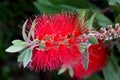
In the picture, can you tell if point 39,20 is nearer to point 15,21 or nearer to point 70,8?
point 70,8

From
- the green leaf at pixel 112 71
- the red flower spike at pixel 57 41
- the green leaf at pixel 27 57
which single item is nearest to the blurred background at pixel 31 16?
the green leaf at pixel 112 71

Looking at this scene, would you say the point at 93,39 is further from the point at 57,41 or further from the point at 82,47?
the point at 57,41

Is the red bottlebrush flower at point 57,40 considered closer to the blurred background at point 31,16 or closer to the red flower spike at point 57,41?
the red flower spike at point 57,41

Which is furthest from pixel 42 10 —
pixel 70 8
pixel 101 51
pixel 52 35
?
pixel 52 35

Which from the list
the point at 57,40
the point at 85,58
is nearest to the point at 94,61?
the point at 85,58

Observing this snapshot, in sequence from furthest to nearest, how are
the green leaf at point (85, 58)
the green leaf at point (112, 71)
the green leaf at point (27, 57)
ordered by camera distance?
the green leaf at point (112, 71) < the green leaf at point (85, 58) < the green leaf at point (27, 57)

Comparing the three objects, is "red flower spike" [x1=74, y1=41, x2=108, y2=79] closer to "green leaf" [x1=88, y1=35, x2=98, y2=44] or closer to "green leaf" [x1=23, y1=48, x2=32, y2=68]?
"green leaf" [x1=88, y1=35, x2=98, y2=44]

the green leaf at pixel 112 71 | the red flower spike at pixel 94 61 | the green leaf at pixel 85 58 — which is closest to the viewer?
the green leaf at pixel 85 58
